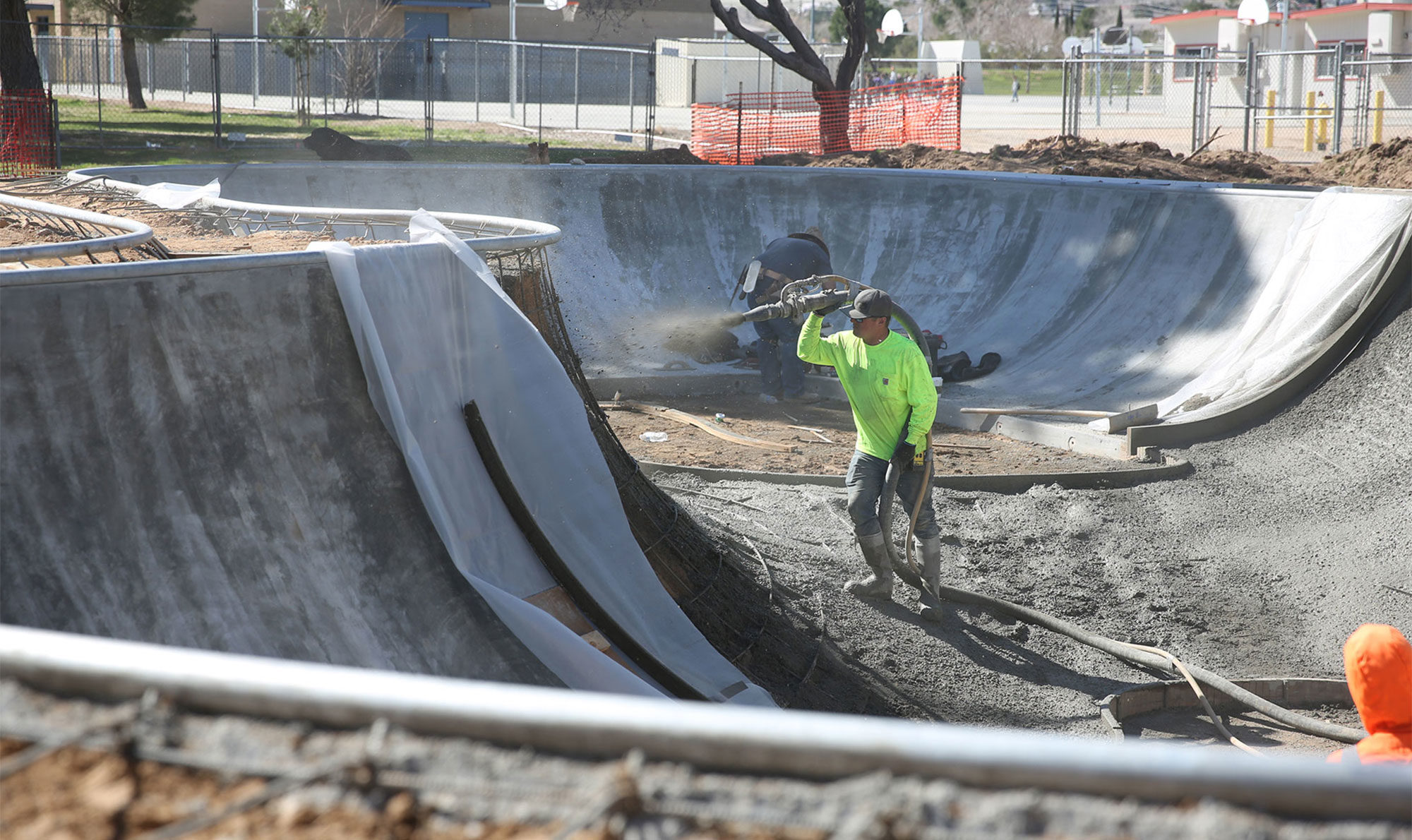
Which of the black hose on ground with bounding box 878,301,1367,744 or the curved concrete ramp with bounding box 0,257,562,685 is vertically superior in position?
the curved concrete ramp with bounding box 0,257,562,685

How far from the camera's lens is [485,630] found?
183 inches

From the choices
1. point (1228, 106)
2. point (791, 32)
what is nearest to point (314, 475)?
point (1228, 106)

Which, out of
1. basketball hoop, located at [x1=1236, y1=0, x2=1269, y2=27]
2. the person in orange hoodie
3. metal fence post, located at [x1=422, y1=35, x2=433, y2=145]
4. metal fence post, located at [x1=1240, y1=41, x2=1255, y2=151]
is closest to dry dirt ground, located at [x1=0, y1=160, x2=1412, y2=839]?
the person in orange hoodie

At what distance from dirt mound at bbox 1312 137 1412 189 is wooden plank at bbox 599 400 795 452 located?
8535 mm

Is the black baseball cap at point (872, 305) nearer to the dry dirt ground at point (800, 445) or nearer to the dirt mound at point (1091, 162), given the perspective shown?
the dry dirt ground at point (800, 445)

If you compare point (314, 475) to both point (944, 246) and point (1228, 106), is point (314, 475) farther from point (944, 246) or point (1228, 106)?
point (1228, 106)

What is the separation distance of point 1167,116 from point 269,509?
1210 inches

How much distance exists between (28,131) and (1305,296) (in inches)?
724

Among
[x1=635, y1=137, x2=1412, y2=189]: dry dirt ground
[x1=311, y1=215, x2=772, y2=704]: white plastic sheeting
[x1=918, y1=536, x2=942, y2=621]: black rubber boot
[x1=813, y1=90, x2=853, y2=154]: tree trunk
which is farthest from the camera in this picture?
[x1=813, y1=90, x2=853, y2=154]: tree trunk

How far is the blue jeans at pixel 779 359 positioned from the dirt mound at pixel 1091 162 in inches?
233

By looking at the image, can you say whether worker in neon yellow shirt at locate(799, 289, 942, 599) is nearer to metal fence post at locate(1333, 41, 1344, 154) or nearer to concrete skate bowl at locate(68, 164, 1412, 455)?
concrete skate bowl at locate(68, 164, 1412, 455)

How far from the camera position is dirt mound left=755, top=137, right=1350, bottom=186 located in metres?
15.6

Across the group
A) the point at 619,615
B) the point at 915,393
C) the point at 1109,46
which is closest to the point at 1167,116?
the point at 1109,46

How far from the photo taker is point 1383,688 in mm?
3303
